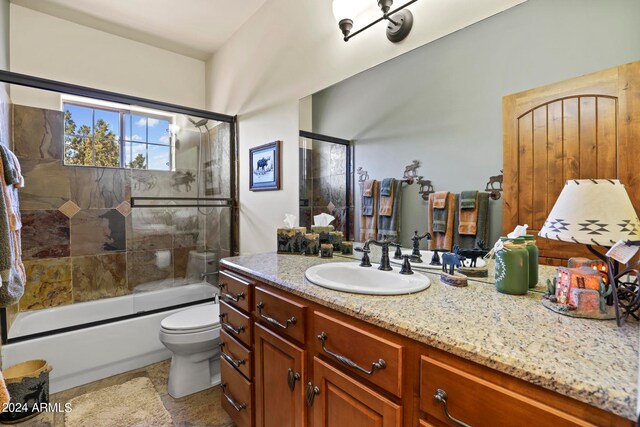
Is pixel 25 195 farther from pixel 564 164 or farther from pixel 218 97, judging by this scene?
pixel 564 164

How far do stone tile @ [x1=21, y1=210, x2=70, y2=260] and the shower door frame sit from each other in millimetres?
666

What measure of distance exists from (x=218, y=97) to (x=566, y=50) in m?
2.95

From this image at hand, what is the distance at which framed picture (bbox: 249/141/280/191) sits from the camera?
90.6 inches

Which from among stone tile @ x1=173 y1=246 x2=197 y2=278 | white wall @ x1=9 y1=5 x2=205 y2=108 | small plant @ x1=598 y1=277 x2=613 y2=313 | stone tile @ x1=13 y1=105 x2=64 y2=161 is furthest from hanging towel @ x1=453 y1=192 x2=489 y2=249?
stone tile @ x1=13 y1=105 x2=64 y2=161

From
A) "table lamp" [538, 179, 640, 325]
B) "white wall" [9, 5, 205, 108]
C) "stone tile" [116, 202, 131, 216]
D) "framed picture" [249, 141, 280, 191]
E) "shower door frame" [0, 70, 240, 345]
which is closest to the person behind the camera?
"table lamp" [538, 179, 640, 325]

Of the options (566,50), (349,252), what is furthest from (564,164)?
(349,252)

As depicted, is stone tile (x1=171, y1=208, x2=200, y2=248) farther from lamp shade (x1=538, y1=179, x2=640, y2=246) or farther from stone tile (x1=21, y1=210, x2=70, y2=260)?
lamp shade (x1=538, y1=179, x2=640, y2=246)

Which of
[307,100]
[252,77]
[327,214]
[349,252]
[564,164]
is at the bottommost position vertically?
[349,252]

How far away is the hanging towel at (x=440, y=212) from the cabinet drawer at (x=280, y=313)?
2.30 feet

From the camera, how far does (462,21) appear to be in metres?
1.27

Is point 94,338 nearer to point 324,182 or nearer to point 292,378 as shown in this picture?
point 292,378

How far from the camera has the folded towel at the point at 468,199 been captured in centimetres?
122

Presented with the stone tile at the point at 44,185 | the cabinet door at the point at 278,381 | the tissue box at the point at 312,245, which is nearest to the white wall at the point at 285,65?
the tissue box at the point at 312,245

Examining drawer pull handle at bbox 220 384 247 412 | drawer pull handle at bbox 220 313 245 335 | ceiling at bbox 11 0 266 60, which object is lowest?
drawer pull handle at bbox 220 384 247 412
